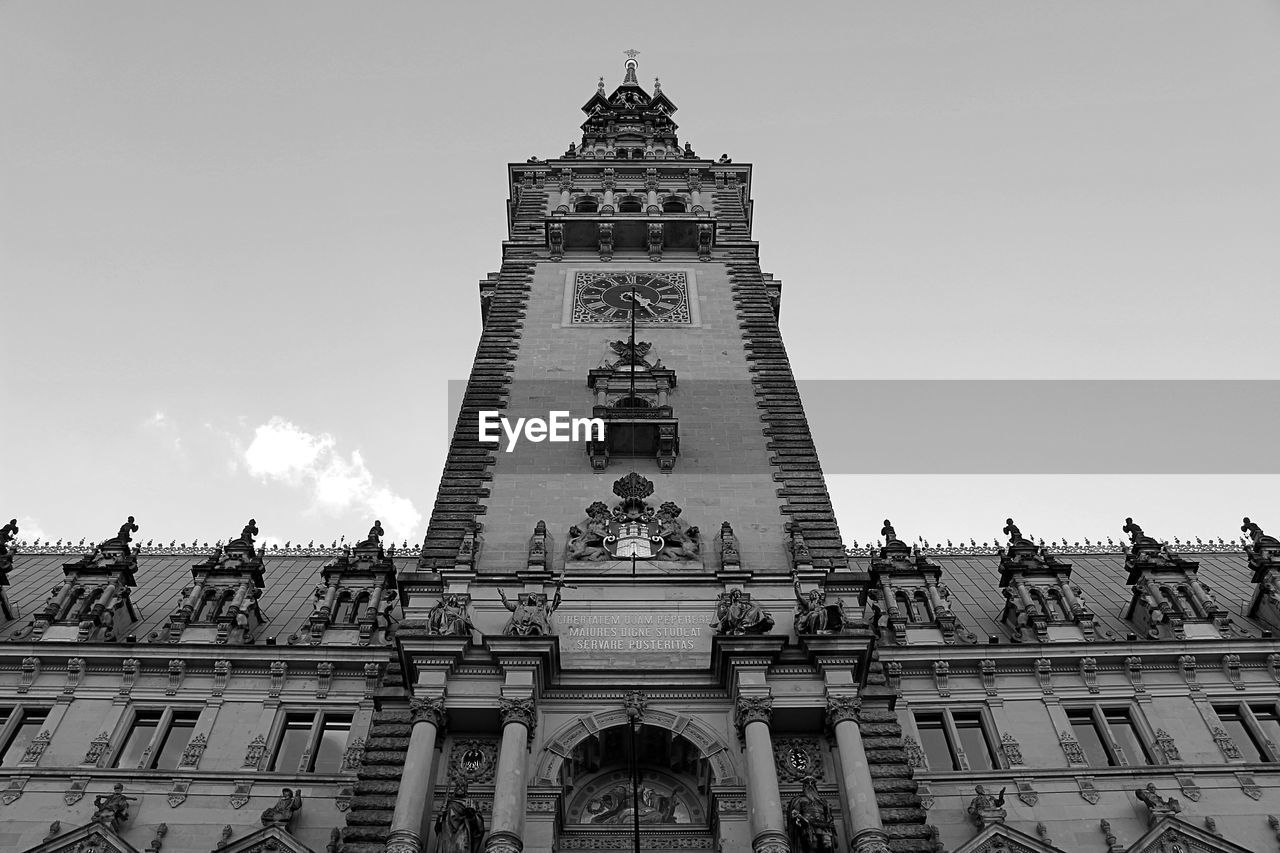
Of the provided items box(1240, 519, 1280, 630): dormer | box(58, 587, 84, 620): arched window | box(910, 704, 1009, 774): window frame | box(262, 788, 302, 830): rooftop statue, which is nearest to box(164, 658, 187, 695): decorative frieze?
box(58, 587, 84, 620): arched window

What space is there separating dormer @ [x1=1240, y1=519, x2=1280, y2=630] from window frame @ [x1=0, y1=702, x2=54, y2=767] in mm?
29062

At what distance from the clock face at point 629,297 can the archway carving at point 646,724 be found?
16578 mm

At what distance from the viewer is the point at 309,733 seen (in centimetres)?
2603

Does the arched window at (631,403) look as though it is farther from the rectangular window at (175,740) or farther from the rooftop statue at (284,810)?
the rooftop statue at (284,810)

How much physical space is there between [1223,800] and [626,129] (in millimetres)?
38938

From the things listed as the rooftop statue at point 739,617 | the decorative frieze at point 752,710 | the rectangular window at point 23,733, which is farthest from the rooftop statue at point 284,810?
the rooftop statue at point 739,617

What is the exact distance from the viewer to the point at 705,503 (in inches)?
1188

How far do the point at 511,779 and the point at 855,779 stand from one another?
620cm

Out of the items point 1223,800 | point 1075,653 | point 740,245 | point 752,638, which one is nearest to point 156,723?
point 752,638

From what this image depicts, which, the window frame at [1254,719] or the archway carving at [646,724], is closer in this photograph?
the archway carving at [646,724]

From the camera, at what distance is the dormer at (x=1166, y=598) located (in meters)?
28.8

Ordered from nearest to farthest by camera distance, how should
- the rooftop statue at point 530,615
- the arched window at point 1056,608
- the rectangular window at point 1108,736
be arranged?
the rooftop statue at point 530,615
the rectangular window at point 1108,736
the arched window at point 1056,608

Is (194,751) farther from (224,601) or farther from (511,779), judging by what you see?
(511,779)

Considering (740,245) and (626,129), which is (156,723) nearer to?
(740,245)
